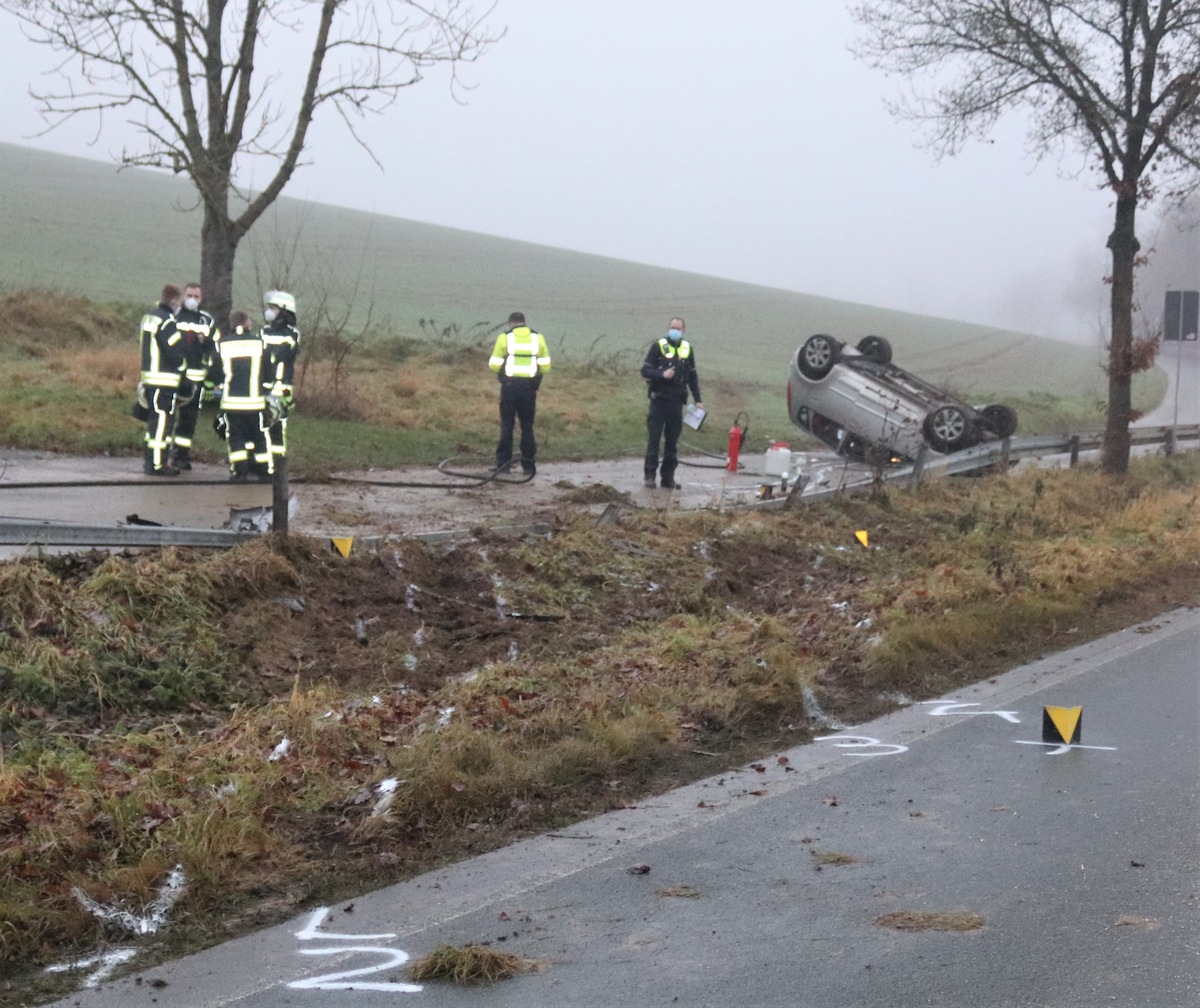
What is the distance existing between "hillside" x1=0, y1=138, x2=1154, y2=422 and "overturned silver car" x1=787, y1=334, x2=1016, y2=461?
8.30 metres

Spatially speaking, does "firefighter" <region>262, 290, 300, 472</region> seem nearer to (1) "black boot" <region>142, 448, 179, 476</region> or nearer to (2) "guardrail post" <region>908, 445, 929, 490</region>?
(1) "black boot" <region>142, 448, 179, 476</region>

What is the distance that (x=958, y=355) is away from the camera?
6869 cm

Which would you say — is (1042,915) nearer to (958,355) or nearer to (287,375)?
(287,375)

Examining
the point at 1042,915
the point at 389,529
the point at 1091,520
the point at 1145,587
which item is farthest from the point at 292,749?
the point at 1091,520

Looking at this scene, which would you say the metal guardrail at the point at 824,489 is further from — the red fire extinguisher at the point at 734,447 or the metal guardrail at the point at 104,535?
the red fire extinguisher at the point at 734,447

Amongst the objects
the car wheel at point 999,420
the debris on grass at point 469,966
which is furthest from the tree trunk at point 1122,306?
the debris on grass at point 469,966

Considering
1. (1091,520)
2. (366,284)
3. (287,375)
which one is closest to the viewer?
(287,375)

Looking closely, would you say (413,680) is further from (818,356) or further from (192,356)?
(818,356)

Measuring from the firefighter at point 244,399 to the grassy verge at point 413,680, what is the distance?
329 cm

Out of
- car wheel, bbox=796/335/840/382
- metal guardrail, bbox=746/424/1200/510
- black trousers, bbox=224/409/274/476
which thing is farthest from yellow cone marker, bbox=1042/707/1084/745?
car wheel, bbox=796/335/840/382

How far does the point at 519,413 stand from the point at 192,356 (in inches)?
141

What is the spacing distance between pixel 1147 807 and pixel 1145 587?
6.49 m

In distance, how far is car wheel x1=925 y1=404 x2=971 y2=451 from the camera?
18391 millimetres

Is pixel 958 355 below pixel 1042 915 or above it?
above
